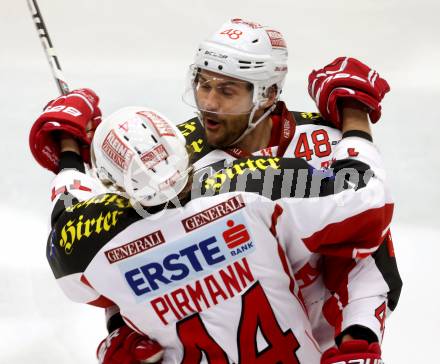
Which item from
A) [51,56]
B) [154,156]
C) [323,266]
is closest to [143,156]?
[154,156]

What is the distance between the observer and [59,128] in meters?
2.92

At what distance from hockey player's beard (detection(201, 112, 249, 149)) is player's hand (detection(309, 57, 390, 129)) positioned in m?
0.27

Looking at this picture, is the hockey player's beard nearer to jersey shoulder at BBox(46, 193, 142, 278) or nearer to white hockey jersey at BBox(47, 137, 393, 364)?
white hockey jersey at BBox(47, 137, 393, 364)

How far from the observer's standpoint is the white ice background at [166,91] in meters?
3.88

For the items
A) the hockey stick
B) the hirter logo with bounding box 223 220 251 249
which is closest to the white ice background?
the hockey stick

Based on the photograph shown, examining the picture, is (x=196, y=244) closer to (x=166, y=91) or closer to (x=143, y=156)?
(x=143, y=156)

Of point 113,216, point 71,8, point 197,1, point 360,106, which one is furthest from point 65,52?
point 113,216

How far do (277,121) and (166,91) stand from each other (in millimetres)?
2253

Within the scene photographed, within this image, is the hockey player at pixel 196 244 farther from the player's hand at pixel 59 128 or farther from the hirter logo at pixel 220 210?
the player's hand at pixel 59 128

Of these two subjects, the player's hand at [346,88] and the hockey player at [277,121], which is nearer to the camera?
the hockey player at [277,121]

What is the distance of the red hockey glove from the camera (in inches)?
98.3

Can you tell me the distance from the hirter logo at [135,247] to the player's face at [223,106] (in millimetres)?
826

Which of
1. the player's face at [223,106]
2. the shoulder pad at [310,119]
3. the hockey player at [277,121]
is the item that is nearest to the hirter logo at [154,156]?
the hockey player at [277,121]
